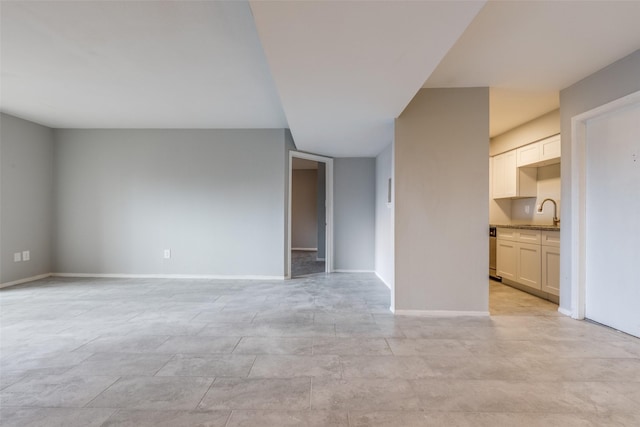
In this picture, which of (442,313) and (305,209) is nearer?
(442,313)

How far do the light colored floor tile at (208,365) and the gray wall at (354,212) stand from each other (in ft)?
11.6

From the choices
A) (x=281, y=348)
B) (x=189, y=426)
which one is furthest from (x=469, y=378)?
(x=189, y=426)

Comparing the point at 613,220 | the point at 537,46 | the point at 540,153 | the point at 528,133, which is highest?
the point at 537,46

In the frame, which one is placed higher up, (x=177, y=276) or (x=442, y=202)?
(x=442, y=202)

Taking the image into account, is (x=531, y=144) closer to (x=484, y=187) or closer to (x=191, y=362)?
(x=484, y=187)

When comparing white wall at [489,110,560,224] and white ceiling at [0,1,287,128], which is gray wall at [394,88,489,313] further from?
white ceiling at [0,1,287,128]

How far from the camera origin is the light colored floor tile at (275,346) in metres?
2.29

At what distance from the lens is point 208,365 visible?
2.09 metres

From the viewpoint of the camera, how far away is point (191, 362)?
2.13 metres

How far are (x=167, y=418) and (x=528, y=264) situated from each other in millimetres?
4363

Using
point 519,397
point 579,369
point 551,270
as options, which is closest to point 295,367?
point 519,397

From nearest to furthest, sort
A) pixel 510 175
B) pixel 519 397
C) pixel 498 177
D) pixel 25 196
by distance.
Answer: pixel 519 397
pixel 25 196
pixel 510 175
pixel 498 177

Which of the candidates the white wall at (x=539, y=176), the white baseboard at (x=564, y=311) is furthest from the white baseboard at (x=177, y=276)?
the white wall at (x=539, y=176)

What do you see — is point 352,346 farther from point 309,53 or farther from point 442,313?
point 309,53
